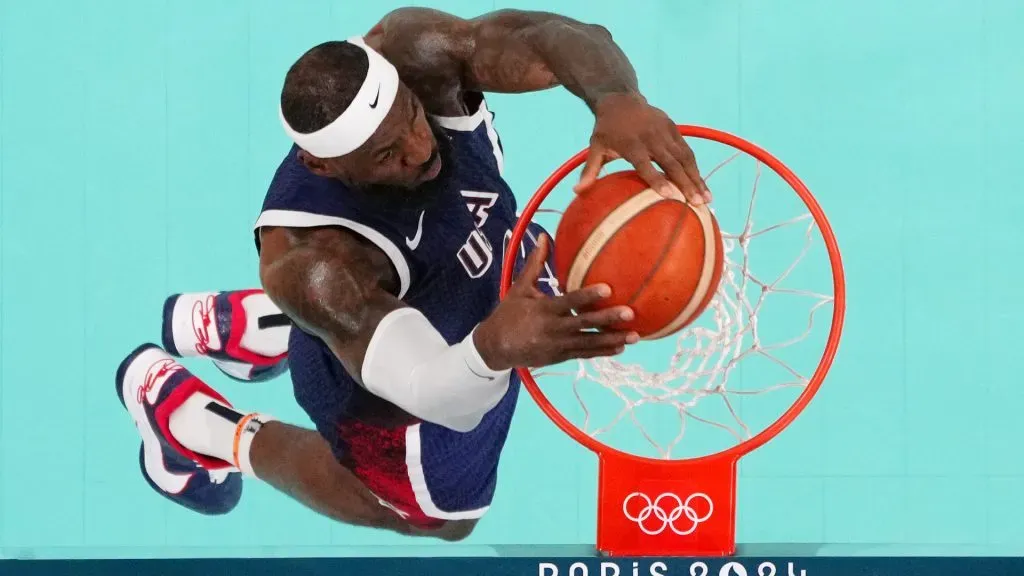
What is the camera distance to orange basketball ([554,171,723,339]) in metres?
2.37

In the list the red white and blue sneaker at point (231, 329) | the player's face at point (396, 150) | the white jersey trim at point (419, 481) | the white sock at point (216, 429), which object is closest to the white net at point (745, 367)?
the white jersey trim at point (419, 481)

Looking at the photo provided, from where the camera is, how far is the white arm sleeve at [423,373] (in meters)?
2.48

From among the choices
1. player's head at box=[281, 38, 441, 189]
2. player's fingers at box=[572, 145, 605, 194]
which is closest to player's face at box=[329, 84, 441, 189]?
player's head at box=[281, 38, 441, 189]

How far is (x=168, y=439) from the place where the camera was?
4027 mm

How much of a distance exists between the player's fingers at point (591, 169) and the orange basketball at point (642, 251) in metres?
0.03

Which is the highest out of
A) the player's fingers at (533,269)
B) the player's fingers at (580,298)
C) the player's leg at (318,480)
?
the player's fingers at (533,269)

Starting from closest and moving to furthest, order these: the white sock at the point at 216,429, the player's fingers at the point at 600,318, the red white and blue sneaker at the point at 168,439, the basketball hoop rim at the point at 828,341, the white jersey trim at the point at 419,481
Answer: the player's fingers at the point at 600,318 → the basketball hoop rim at the point at 828,341 → the white jersey trim at the point at 419,481 → the white sock at the point at 216,429 → the red white and blue sneaker at the point at 168,439

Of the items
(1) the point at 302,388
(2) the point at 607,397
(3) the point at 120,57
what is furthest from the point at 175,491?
(3) the point at 120,57

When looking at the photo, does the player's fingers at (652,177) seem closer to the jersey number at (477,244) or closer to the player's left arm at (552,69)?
the player's left arm at (552,69)

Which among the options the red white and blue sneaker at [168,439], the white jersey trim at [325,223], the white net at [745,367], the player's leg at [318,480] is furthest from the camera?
the white net at [745,367]

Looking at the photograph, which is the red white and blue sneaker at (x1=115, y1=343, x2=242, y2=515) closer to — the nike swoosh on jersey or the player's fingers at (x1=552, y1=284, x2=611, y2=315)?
the nike swoosh on jersey

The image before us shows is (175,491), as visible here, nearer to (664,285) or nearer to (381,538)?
(381,538)

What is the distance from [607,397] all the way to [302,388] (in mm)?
1435

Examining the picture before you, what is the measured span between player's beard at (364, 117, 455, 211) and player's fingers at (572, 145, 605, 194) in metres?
0.56
